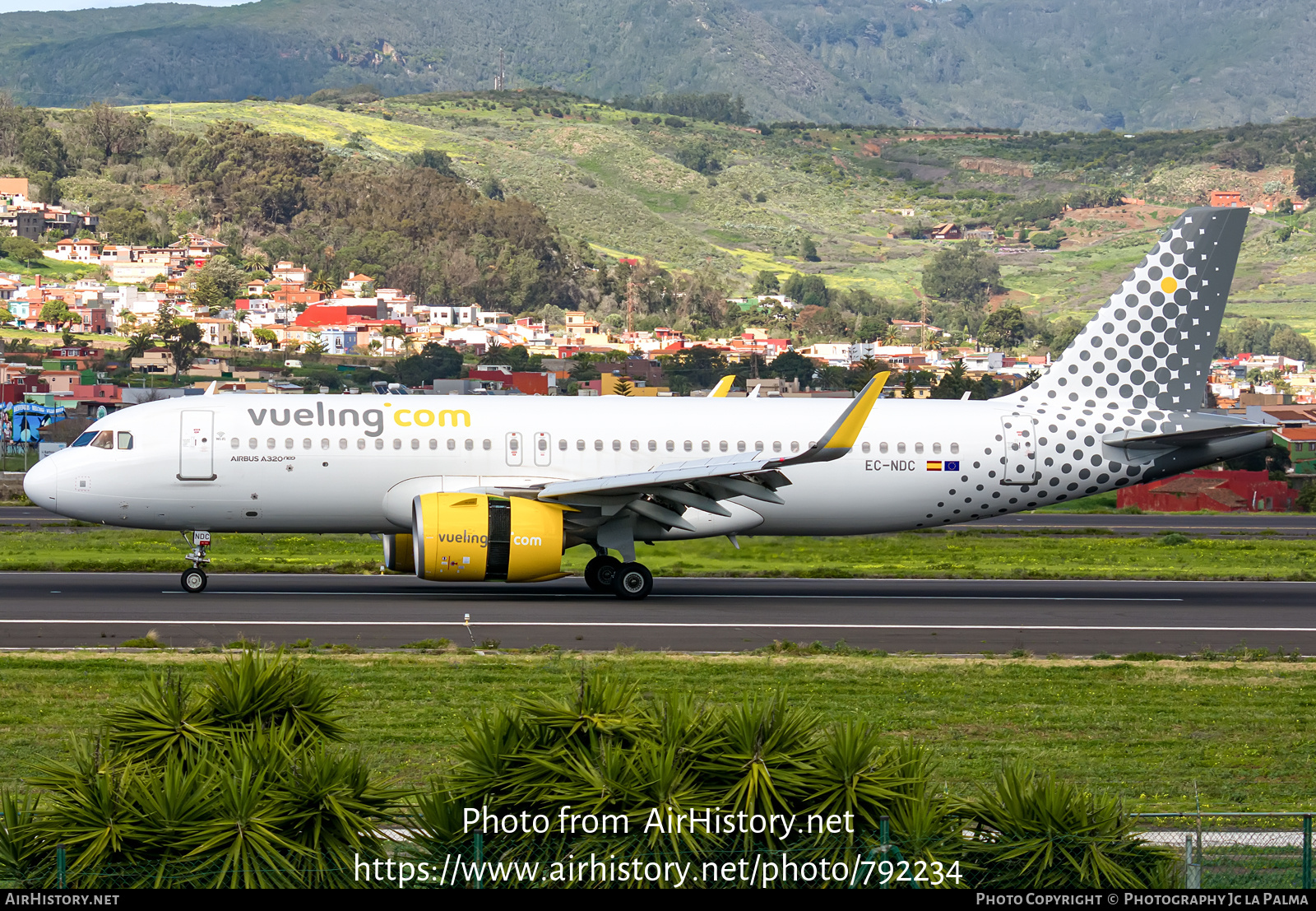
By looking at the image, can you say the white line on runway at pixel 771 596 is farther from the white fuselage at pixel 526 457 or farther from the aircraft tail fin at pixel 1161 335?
the aircraft tail fin at pixel 1161 335

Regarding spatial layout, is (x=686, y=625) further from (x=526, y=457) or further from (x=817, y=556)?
(x=817, y=556)

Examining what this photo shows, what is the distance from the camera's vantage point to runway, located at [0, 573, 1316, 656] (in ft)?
77.3

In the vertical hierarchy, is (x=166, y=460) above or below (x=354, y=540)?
above

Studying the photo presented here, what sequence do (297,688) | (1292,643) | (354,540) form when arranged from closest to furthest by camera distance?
(297,688), (1292,643), (354,540)

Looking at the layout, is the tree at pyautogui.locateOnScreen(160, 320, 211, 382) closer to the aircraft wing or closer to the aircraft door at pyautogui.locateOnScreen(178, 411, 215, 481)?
the aircraft door at pyautogui.locateOnScreen(178, 411, 215, 481)

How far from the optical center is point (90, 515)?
92.8ft

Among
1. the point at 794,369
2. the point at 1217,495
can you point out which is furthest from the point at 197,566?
the point at 794,369

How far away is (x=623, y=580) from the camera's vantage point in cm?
2894

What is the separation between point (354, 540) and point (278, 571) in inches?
329

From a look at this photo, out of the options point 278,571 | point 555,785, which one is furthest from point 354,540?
point 555,785

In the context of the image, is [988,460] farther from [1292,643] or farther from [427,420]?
[427,420]

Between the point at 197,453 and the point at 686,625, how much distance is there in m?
10.0

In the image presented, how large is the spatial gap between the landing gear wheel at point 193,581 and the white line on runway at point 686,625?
3.79m

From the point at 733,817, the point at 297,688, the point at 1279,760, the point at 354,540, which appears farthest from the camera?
the point at 354,540
